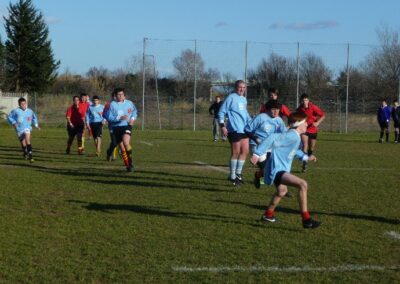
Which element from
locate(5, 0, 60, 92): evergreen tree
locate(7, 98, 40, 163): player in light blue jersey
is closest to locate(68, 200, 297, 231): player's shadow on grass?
locate(7, 98, 40, 163): player in light blue jersey

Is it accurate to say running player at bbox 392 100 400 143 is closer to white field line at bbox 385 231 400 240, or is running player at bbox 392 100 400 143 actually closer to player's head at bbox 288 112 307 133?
white field line at bbox 385 231 400 240

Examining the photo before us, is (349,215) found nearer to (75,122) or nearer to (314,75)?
(75,122)

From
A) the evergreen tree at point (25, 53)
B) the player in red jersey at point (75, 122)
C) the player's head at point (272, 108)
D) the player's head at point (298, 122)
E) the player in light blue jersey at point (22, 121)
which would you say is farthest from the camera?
the evergreen tree at point (25, 53)

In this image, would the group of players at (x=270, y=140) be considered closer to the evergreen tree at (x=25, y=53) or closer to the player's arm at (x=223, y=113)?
the player's arm at (x=223, y=113)

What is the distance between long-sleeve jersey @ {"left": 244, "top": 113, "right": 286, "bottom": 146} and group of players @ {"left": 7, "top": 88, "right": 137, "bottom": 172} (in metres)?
3.77

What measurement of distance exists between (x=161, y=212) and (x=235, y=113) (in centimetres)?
345

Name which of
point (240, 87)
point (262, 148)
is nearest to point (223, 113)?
point (240, 87)

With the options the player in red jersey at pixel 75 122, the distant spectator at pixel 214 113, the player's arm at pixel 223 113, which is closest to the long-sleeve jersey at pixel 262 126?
the player's arm at pixel 223 113

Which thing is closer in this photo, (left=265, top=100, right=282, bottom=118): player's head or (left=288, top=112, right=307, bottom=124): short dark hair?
(left=288, top=112, right=307, bottom=124): short dark hair

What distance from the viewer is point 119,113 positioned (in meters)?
13.7

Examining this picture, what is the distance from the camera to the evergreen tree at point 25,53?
191 ft

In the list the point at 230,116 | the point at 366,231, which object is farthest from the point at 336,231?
the point at 230,116

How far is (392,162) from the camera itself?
56.0ft

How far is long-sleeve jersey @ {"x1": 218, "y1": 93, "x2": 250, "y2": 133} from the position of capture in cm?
1132
